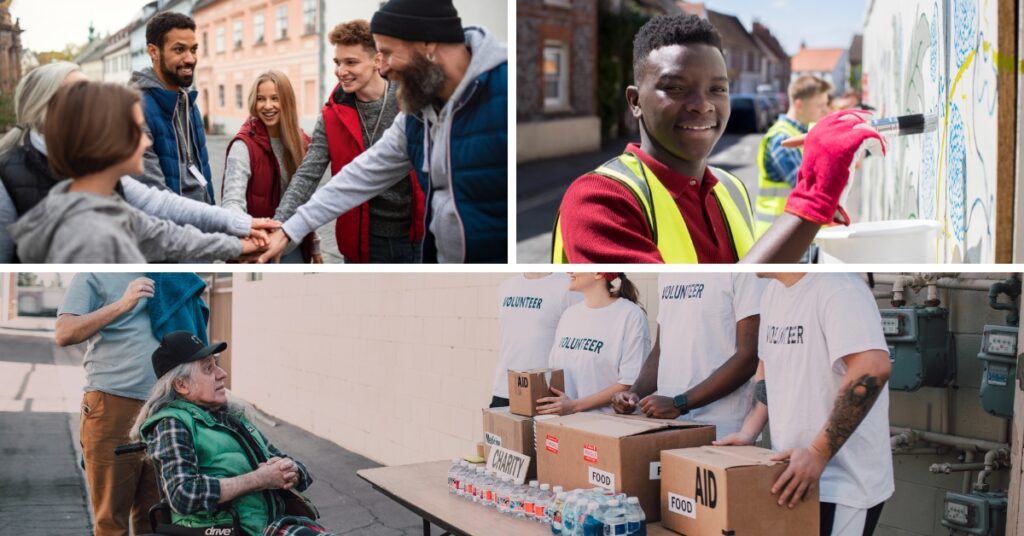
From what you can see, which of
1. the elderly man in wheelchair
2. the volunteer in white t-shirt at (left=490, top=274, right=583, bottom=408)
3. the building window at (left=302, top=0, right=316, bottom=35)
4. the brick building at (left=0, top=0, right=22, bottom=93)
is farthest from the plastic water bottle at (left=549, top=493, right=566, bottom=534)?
the brick building at (left=0, top=0, right=22, bottom=93)

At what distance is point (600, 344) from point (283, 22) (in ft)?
4.66

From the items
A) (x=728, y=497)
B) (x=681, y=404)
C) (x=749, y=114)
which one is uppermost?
(x=749, y=114)

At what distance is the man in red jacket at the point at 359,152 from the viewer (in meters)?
2.73

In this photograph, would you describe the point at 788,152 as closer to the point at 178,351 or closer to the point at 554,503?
the point at 554,503

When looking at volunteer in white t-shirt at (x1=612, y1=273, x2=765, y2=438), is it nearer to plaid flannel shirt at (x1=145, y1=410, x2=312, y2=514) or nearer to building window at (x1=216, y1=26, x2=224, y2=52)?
plaid flannel shirt at (x1=145, y1=410, x2=312, y2=514)

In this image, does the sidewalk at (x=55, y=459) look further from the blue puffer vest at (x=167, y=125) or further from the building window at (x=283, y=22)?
the building window at (x=283, y=22)

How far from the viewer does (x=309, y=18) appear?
2748 mm

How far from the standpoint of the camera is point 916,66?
3.42 meters

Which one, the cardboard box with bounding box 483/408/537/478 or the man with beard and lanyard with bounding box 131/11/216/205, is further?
the cardboard box with bounding box 483/408/537/478

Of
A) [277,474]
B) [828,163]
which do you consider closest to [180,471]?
[277,474]

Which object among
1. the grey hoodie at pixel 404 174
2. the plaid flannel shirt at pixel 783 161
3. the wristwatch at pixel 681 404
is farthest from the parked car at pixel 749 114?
the wristwatch at pixel 681 404

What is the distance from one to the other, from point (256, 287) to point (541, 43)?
1716 mm

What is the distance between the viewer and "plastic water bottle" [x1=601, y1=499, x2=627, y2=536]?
8.69 feet

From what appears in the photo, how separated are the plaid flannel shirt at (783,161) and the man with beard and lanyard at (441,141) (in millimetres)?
1252
